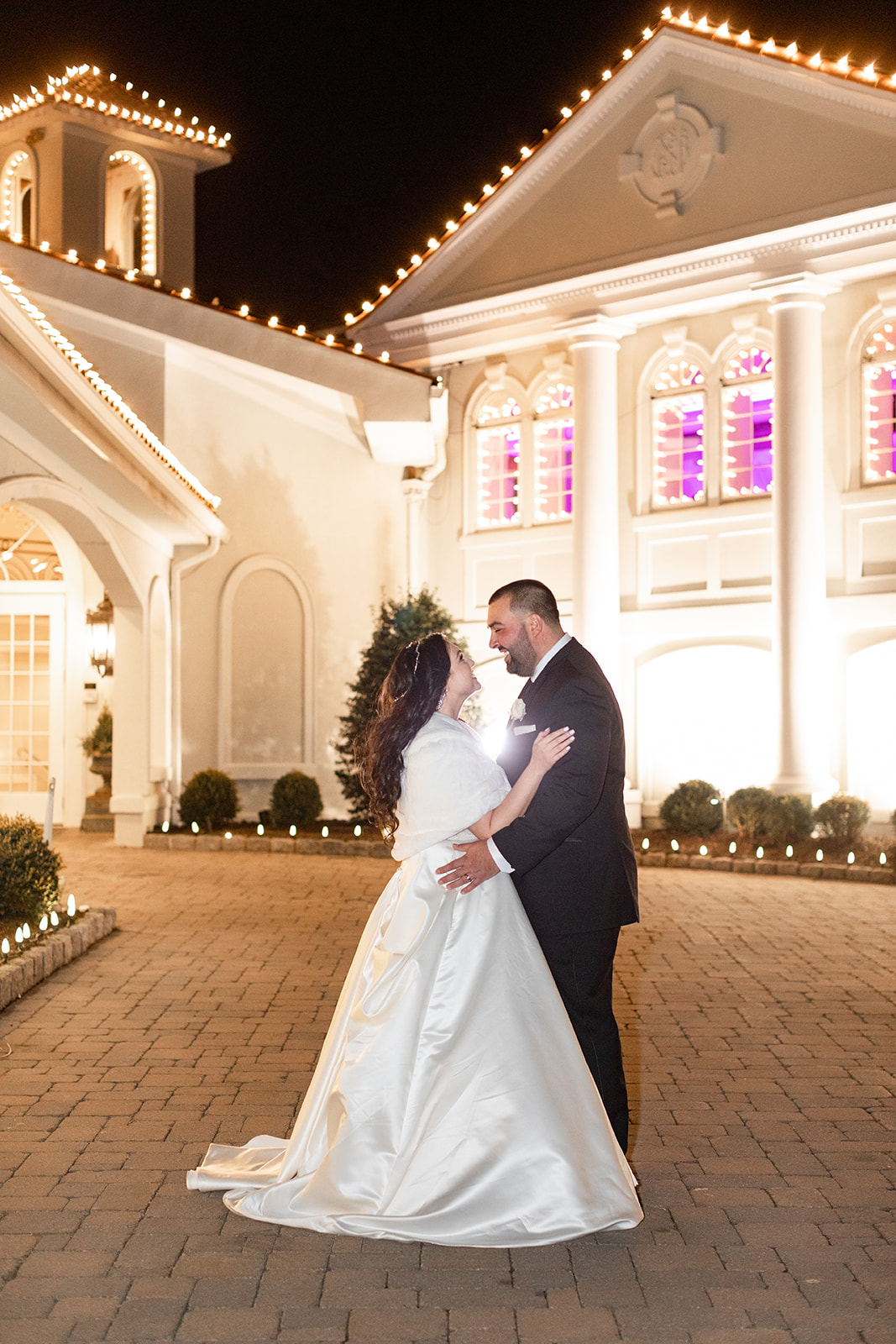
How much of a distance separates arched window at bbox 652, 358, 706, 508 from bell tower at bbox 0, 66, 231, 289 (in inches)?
293

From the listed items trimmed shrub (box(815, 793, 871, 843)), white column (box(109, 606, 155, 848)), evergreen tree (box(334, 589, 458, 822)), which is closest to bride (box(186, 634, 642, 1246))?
trimmed shrub (box(815, 793, 871, 843))

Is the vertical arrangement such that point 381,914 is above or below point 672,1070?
above

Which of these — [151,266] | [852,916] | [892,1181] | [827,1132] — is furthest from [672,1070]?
[151,266]

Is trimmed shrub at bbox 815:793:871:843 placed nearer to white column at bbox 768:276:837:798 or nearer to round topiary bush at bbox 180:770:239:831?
white column at bbox 768:276:837:798

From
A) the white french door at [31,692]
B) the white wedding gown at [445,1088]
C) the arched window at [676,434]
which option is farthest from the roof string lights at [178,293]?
the white wedding gown at [445,1088]

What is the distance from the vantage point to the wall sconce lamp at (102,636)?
16.9 meters

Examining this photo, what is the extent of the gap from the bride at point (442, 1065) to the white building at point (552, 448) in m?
9.67

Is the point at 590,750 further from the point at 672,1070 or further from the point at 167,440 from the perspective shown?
the point at 167,440

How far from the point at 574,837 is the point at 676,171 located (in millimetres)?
14170

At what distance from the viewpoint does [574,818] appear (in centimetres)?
445

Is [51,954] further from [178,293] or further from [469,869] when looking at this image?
[178,293]

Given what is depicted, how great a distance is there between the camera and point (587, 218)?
17.6 m

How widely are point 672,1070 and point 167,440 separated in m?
12.9

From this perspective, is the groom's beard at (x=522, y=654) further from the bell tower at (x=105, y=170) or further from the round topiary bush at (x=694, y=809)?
the bell tower at (x=105, y=170)
